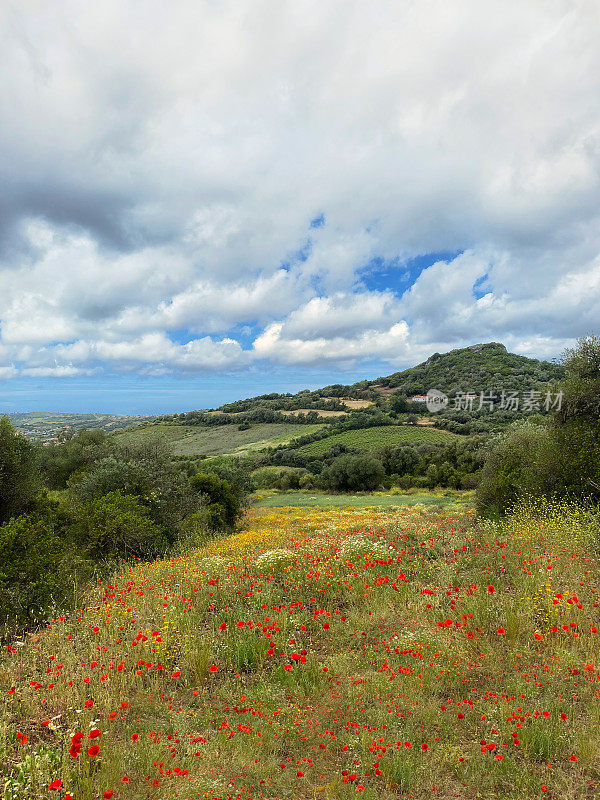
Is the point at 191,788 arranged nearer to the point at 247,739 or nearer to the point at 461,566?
the point at 247,739

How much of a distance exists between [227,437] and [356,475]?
52.9 m

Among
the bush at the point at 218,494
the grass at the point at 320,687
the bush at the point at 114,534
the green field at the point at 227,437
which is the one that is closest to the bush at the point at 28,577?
the grass at the point at 320,687

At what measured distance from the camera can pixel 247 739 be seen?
14.4 feet

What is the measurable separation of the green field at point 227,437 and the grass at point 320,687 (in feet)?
269

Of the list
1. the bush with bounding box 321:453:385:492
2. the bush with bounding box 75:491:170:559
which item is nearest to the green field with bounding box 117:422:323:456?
the bush with bounding box 321:453:385:492

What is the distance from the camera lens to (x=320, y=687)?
5336 millimetres

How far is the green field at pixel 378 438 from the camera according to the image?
275 ft

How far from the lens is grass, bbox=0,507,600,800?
381cm

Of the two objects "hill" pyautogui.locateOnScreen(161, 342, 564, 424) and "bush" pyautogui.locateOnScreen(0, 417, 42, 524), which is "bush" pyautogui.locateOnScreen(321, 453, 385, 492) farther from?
"hill" pyautogui.locateOnScreen(161, 342, 564, 424)

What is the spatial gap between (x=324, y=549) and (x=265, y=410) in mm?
121258

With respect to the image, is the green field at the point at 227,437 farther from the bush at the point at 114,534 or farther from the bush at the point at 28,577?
the bush at the point at 28,577

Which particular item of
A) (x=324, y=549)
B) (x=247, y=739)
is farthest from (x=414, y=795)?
(x=324, y=549)

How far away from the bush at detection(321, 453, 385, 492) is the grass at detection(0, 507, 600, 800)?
54.9 meters

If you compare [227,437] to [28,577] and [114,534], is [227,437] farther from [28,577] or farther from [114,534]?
[28,577]
